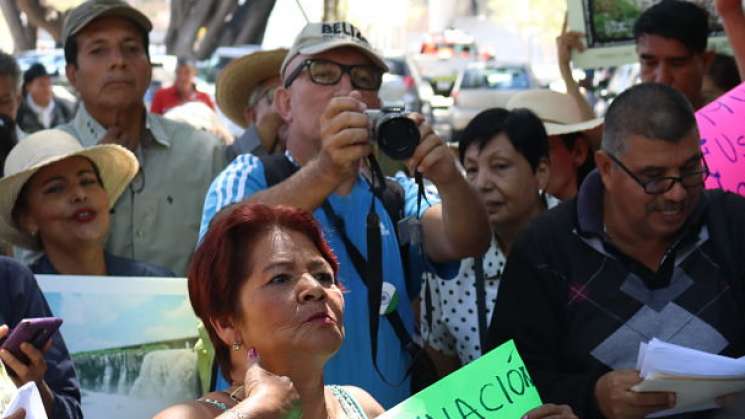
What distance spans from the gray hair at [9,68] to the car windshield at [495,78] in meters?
21.0

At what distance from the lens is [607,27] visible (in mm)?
7281

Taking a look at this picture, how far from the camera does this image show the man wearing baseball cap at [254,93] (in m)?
6.70

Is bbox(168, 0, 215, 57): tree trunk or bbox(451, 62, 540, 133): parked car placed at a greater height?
bbox(168, 0, 215, 57): tree trunk

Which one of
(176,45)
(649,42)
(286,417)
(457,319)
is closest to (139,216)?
(457,319)

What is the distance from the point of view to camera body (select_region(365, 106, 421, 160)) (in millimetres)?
4359

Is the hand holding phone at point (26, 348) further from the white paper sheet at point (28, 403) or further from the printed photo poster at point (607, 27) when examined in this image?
the printed photo poster at point (607, 27)

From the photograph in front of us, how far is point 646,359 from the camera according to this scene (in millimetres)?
4145

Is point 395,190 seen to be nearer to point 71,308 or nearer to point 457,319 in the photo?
point 457,319

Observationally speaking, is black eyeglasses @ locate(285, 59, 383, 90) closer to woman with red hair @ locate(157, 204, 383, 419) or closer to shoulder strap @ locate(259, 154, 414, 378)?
shoulder strap @ locate(259, 154, 414, 378)

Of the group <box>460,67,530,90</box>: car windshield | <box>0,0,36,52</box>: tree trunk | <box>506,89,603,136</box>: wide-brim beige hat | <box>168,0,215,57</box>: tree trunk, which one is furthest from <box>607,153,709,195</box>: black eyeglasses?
<box>460,67,530,90</box>: car windshield

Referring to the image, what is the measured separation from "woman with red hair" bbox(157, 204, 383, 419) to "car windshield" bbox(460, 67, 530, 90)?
88.5 feet

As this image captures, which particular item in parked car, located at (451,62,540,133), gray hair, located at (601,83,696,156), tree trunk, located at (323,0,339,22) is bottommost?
parked car, located at (451,62,540,133)

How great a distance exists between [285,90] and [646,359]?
5.05ft

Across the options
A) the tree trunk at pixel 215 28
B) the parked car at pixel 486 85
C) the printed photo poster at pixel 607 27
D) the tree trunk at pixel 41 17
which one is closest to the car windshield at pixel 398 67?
the parked car at pixel 486 85
